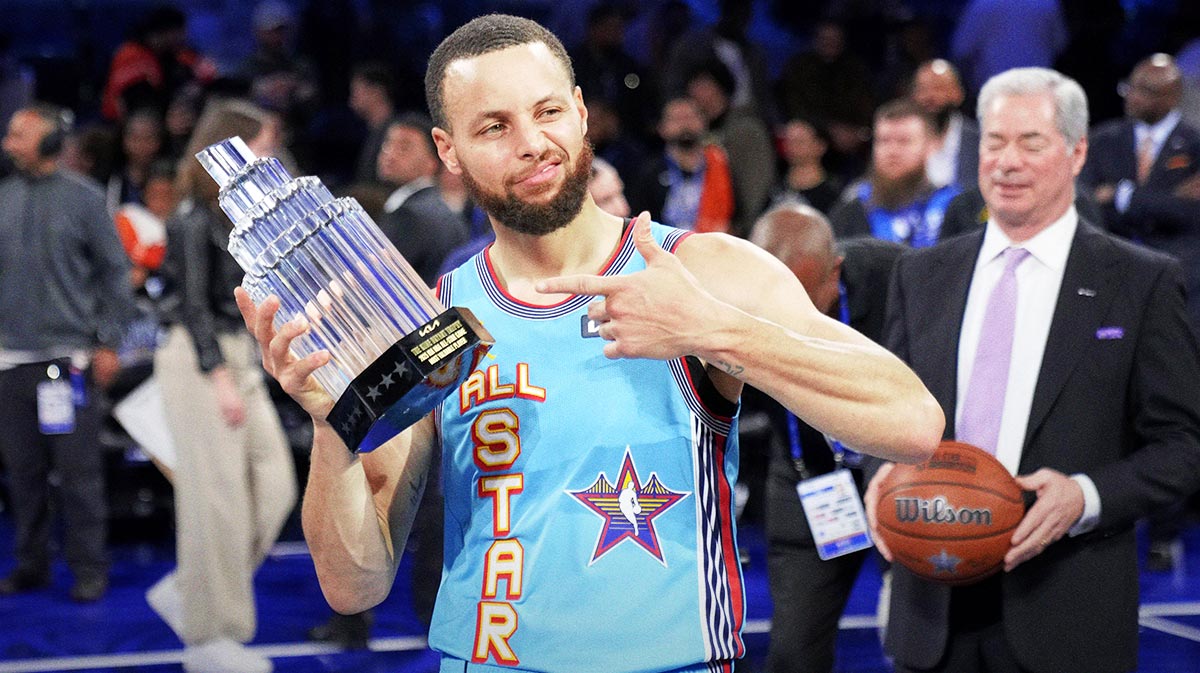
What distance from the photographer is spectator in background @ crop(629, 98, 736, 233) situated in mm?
9039

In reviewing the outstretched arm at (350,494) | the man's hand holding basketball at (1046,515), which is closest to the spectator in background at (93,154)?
the man's hand holding basketball at (1046,515)

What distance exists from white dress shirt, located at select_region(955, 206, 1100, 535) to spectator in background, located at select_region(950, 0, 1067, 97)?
6.69 m

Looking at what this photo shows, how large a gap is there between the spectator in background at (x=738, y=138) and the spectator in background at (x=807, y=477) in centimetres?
443

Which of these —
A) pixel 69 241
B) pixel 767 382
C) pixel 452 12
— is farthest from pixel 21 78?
pixel 767 382

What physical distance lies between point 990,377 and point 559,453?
160 cm

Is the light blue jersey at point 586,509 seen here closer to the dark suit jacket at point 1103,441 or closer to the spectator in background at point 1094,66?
the dark suit jacket at point 1103,441

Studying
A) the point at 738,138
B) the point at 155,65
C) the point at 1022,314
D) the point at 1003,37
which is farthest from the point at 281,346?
the point at 155,65

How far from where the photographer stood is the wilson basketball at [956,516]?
11.2ft

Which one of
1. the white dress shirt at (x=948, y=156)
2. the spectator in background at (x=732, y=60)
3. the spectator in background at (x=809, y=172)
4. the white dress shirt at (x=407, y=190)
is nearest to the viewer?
the white dress shirt at (x=407, y=190)

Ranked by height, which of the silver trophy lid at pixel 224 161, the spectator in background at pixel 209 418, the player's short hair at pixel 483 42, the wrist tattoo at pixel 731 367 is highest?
the player's short hair at pixel 483 42

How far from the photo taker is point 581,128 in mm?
2441

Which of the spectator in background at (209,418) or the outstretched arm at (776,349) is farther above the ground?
the outstretched arm at (776,349)

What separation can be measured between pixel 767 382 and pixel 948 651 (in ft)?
5.54

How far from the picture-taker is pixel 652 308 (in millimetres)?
2109
